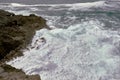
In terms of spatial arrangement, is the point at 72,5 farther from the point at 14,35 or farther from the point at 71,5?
the point at 14,35

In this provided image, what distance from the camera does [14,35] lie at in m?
20.7

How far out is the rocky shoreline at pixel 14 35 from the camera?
15.2 metres

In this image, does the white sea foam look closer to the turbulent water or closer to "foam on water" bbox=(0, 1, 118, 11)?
"foam on water" bbox=(0, 1, 118, 11)

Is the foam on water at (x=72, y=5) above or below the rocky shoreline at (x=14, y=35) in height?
below

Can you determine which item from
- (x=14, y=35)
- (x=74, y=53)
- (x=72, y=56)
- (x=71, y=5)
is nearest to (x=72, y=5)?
(x=71, y=5)

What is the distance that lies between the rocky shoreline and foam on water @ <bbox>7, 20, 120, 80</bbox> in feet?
1.69

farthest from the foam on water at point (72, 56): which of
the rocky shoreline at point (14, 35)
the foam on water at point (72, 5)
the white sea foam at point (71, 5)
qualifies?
the white sea foam at point (71, 5)

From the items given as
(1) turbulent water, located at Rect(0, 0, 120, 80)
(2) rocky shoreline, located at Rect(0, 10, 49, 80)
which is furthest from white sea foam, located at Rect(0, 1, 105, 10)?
(2) rocky shoreline, located at Rect(0, 10, 49, 80)

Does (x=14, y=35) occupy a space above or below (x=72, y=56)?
above

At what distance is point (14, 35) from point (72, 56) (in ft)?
14.6

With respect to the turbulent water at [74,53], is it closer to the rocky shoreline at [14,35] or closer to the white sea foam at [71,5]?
the rocky shoreline at [14,35]

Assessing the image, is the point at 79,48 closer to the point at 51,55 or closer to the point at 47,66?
the point at 51,55

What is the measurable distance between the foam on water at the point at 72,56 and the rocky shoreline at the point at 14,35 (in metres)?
0.52

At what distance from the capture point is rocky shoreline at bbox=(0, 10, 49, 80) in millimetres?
15177
